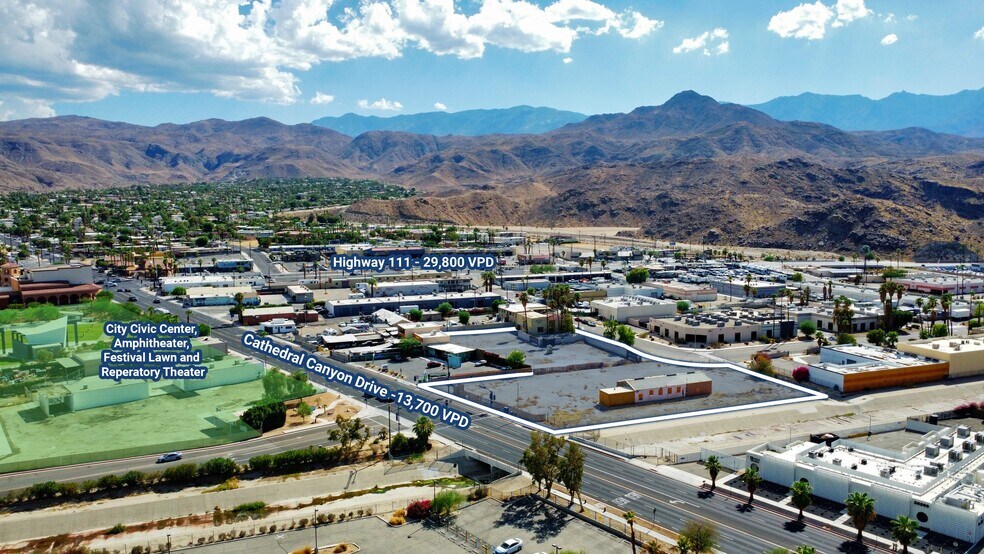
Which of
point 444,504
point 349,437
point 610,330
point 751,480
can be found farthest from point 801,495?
point 610,330

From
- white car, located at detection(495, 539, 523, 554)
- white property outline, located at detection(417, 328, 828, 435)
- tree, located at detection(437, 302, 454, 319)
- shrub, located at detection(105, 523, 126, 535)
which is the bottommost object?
shrub, located at detection(105, 523, 126, 535)

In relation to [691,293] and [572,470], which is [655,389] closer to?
[572,470]

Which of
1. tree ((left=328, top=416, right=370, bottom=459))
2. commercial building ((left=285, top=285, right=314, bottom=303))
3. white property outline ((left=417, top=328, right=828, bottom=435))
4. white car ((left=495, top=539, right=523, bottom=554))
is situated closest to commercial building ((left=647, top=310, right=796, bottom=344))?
white property outline ((left=417, top=328, right=828, bottom=435))

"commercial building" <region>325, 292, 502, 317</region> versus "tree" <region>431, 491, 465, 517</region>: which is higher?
"commercial building" <region>325, 292, 502, 317</region>

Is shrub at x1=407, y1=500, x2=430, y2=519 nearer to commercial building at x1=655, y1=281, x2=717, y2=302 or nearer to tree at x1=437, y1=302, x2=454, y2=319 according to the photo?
tree at x1=437, y1=302, x2=454, y2=319

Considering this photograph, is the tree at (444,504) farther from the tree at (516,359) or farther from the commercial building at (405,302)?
the commercial building at (405,302)

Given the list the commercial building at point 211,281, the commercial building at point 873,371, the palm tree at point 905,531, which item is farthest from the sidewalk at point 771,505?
the commercial building at point 211,281
